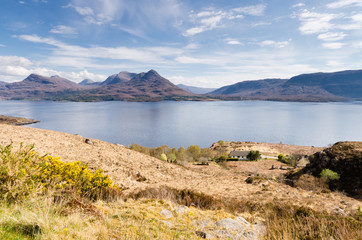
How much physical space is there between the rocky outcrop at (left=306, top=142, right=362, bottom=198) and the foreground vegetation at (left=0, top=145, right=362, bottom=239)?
580 inches

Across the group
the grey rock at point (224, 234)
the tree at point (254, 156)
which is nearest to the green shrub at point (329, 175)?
the grey rock at point (224, 234)

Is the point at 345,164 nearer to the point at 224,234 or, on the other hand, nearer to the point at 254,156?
the point at 224,234

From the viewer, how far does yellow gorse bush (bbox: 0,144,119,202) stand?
583 cm

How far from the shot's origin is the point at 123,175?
14.3 meters

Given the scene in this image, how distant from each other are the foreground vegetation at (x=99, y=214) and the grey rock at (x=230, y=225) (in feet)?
1.22

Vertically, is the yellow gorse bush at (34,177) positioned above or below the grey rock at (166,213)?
above

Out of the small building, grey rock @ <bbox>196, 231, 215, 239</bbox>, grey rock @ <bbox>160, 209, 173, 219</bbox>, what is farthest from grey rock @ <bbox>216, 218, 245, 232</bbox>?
the small building

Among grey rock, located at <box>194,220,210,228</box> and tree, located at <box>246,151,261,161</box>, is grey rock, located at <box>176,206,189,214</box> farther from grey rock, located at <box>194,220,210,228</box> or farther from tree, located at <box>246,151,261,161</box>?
tree, located at <box>246,151,261,161</box>

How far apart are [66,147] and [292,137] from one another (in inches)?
4151

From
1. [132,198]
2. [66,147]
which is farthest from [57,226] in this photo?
[66,147]

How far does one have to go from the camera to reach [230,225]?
5789 millimetres

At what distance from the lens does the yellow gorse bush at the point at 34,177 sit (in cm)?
583

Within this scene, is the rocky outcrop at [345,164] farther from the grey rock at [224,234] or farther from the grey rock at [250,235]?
the grey rock at [224,234]

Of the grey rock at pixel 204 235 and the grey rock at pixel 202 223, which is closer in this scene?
the grey rock at pixel 204 235
